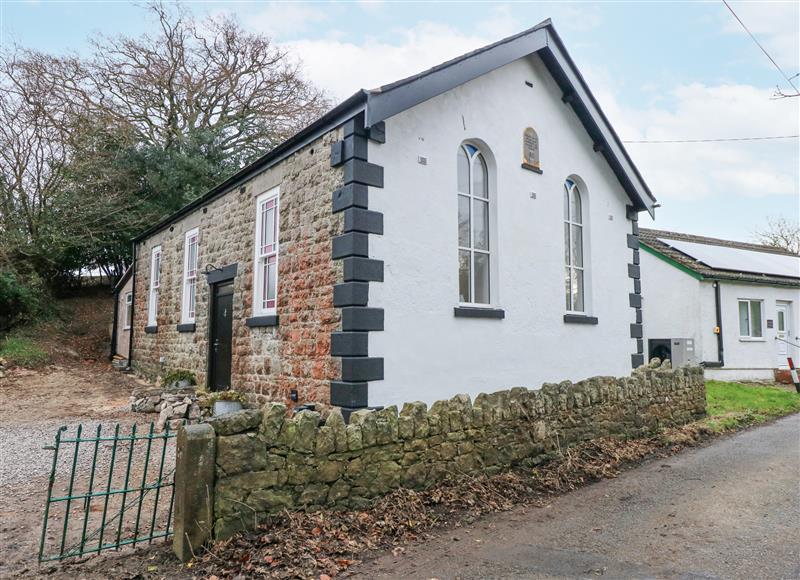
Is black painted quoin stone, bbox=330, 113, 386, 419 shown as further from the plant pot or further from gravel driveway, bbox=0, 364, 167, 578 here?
the plant pot

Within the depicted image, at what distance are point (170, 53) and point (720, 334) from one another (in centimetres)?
2445

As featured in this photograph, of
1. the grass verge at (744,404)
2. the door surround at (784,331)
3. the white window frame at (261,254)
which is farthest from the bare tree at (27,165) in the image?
the door surround at (784,331)

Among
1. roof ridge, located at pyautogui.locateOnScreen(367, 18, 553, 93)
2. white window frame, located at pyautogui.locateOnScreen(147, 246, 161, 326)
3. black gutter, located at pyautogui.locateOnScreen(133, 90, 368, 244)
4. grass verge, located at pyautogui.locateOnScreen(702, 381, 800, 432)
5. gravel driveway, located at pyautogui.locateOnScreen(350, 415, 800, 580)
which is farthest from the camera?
white window frame, located at pyautogui.locateOnScreen(147, 246, 161, 326)

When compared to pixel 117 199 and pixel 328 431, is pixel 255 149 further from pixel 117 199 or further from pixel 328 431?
pixel 328 431

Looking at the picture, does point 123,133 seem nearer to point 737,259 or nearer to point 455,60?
point 455,60

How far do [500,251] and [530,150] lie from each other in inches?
89.9

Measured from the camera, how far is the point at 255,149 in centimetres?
2425

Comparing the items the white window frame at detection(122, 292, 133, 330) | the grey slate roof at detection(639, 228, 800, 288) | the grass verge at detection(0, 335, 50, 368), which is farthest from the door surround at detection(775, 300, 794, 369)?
the grass verge at detection(0, 335, 50, 368)

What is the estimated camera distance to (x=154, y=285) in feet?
52.2

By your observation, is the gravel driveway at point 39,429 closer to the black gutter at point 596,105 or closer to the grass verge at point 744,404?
the grass verge at point 744,404

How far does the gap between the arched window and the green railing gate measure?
25.8 feet

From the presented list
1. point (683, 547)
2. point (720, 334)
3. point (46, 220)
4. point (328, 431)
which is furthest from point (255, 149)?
point (683, 547)

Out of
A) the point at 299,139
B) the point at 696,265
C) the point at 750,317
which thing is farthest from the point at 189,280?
the point at 750,317

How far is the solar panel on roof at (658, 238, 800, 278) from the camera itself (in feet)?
59.5
